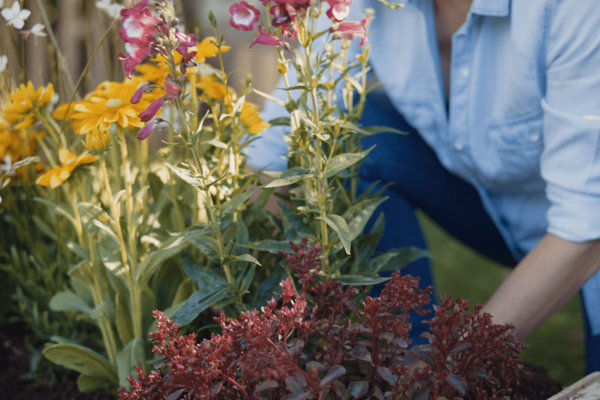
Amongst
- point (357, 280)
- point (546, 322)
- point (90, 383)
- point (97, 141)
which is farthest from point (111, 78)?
point (546, 322)

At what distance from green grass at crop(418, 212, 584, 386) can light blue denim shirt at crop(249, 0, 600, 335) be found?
2.31 feet

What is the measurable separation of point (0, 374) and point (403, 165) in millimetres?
1375

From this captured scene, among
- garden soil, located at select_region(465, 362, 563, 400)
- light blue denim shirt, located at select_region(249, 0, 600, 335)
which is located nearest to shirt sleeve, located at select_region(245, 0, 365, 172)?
light blue denim shirt, located at select_region(249, 0, 600, 335)

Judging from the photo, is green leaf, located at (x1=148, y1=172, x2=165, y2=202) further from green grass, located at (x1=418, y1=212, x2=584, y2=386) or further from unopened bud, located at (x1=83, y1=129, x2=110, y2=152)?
green grass, located at (x1=418, y1=212, x2=584, y2=386)

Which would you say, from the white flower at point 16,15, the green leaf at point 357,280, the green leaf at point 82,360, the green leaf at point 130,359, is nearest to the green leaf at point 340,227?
the green leaf at point 357,280

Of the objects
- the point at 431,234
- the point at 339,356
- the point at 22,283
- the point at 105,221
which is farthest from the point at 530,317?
the point at 431,234

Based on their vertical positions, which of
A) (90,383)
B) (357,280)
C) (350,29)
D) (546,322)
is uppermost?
(350,29)

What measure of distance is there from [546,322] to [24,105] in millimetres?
2314

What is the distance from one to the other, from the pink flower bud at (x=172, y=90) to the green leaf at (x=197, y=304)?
373mm

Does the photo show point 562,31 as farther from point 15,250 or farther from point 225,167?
point 15,250

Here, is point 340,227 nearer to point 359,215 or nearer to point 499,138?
point 359,215

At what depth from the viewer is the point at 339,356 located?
783 millimetres

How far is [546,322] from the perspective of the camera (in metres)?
2.31

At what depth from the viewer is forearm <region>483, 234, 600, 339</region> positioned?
1.01 metres
